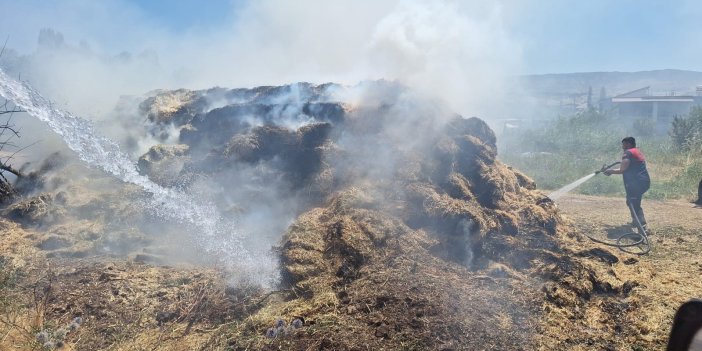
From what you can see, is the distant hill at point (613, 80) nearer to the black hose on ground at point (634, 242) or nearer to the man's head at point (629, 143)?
the man's head at point (629, 143)

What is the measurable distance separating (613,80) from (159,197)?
11660cm

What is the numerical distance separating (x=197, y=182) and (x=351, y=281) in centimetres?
438

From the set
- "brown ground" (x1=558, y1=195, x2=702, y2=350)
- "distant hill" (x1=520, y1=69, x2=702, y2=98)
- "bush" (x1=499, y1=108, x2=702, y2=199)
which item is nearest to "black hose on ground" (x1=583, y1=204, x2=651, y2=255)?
"brown ground" (x1=558, y1=195, x2=702, y2=350)

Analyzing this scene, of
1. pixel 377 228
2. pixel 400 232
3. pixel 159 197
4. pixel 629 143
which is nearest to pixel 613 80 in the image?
pixel 629 143

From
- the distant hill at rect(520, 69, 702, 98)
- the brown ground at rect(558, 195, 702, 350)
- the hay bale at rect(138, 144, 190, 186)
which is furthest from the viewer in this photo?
the distant hill at rect(520, 69, 702, 98)

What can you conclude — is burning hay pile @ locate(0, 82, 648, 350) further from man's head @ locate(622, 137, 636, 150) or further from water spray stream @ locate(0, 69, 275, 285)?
man's head @ locate(622, 137, 636, 150)

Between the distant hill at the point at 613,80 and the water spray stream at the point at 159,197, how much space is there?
9498cm

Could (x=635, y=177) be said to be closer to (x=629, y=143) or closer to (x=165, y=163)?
(x=629, y=143)

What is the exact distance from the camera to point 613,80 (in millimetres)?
101312

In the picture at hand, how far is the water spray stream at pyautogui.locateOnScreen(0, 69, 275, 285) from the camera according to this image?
615cm

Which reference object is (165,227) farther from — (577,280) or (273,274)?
(577,280)

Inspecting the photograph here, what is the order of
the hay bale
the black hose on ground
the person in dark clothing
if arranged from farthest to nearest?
the hay bale < the person in dark clothing < the black hose on ground

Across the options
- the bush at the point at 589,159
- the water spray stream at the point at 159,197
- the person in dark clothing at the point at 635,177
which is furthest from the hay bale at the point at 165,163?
the bush at the point at 589,159

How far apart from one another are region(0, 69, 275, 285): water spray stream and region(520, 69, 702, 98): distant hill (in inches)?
3739
